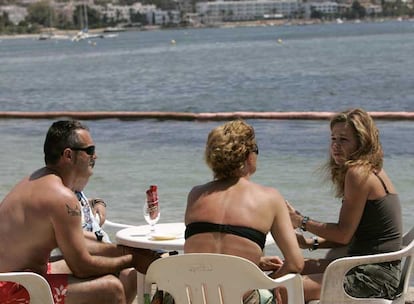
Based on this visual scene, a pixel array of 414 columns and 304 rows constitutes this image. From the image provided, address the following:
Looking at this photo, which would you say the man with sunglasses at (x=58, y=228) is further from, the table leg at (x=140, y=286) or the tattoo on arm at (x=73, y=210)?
the table leg at (x=140, y=286)

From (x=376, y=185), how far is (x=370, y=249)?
325 mm

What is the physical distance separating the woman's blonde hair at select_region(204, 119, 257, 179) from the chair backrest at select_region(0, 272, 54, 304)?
2.89ft

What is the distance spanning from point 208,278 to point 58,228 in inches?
34.0

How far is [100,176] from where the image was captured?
12188mm

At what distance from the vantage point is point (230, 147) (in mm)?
4133

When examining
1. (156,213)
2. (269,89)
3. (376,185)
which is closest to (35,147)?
(156,213)

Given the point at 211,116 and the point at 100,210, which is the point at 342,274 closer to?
the point at 100,210

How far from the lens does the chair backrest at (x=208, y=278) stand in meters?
3.80

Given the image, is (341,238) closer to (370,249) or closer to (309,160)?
(370,249)

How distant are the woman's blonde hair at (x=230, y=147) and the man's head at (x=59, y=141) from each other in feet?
2.26

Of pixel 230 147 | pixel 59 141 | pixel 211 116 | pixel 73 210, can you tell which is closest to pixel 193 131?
pixel 211 116

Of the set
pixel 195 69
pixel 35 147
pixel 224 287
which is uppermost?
pixel 224 287

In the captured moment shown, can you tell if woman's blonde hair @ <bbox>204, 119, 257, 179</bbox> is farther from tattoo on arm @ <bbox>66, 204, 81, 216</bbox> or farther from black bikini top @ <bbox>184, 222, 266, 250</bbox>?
tattoo on arm @ <bbox>66, 204, 81, 216</bbox>

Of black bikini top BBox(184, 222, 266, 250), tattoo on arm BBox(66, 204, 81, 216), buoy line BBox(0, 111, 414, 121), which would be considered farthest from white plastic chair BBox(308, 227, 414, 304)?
buoy line BBox(0, 111, 414, 121)
